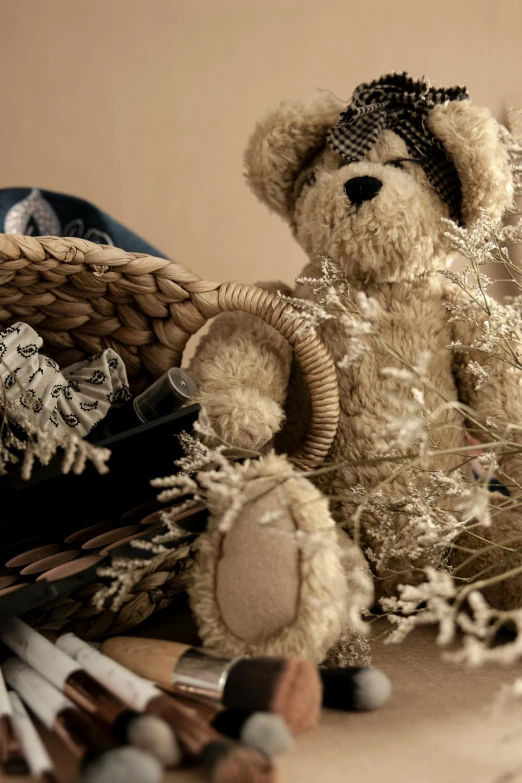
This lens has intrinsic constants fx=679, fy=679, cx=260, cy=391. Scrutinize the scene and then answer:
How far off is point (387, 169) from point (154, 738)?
0.53 m

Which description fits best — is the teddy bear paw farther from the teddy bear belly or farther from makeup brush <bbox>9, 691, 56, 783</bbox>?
makeup brush <bbox>9, 691, 56, 783</bbox>

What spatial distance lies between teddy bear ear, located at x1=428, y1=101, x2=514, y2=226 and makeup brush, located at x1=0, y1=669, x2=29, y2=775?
58 cm

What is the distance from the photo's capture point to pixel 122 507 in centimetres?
58

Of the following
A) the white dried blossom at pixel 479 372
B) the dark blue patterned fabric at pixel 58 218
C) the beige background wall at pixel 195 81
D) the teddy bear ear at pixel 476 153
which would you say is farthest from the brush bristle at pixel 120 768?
the beige background wall at pixel 195 81

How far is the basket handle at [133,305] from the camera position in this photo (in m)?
0.59

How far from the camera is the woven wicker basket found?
1.85 feet

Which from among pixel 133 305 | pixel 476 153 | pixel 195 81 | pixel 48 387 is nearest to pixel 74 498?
pixel 48 387

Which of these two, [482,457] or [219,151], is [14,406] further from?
[219,151]

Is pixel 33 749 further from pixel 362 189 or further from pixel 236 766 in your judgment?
pixel 362 189

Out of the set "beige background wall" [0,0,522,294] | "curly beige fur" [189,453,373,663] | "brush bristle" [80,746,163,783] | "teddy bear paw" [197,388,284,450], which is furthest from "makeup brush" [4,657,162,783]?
"beige background wall" [0,0,522,294]

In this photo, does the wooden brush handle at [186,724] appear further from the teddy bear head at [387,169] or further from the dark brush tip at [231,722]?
the teddy bear head at [387,169]

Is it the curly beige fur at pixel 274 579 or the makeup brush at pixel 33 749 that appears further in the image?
the curly beige fur at pixel 274 579

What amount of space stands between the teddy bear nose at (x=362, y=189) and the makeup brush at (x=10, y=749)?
19.8 inches

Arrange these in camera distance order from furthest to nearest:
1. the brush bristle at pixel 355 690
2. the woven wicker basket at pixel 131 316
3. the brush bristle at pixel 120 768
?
the woven wicker basket at pixel 131 316 → the brush bristle at pixel 355 690 → the brush bristle at pixel 120 768
